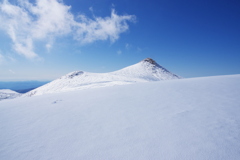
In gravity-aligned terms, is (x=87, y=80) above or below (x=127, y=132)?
above

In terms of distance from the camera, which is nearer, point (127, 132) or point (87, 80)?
point (127, 132)

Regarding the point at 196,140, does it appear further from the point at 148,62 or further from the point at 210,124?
the point at 148,62

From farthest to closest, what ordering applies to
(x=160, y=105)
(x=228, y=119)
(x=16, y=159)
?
(x=160, y=105) < (x=228, y=119) < (x=16, y=159)

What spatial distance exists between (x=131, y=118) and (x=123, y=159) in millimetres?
1103

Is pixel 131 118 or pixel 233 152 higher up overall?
pixel 131 118

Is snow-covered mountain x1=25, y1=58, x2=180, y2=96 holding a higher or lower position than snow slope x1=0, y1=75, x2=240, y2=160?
higher

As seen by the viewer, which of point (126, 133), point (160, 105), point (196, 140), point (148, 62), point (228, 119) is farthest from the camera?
point (148, 62)

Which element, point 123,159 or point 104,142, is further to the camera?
point 104,142

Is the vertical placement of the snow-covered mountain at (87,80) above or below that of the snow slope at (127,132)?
above

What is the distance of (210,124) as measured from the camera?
2.19 meters

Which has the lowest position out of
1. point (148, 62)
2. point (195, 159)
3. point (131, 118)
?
point (195, 159)

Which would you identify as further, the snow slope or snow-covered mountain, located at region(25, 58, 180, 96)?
snow-covered mountain, located at region(25, 58, 180, 96)

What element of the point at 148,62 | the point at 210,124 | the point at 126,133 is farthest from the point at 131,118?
the point at 148,62

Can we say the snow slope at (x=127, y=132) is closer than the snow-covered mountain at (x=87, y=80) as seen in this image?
Yes
